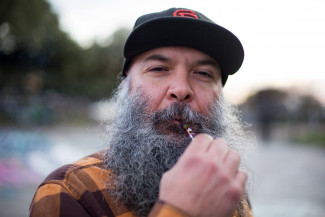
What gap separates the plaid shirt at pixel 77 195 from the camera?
105cm

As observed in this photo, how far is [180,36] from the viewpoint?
1579 mm

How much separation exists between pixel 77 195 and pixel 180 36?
1.11 m

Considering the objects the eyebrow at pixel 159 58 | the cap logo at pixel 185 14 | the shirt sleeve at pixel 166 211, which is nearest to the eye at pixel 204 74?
the eyebrow at pixel 159 58

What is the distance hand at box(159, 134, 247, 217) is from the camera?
875 mm

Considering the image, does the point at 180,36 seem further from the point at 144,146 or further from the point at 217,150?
the point at 217,150

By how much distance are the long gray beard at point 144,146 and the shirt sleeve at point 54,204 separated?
232mm

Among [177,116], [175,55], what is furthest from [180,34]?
[177,116]

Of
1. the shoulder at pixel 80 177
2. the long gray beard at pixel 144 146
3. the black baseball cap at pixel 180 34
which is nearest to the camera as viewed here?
the shoulder at pixel 80 177

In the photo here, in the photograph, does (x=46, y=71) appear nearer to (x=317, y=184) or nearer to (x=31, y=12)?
(x=31, y=12)

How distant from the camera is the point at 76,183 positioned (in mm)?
1181

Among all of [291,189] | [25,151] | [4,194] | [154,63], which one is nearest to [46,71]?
[25,151]

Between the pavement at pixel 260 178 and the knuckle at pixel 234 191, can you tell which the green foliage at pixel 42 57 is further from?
the knuckle at pixel 234 191

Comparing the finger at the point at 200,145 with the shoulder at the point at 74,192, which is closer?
the finger at the point at 200,145

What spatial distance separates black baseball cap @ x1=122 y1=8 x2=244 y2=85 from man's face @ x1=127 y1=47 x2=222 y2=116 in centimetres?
5
